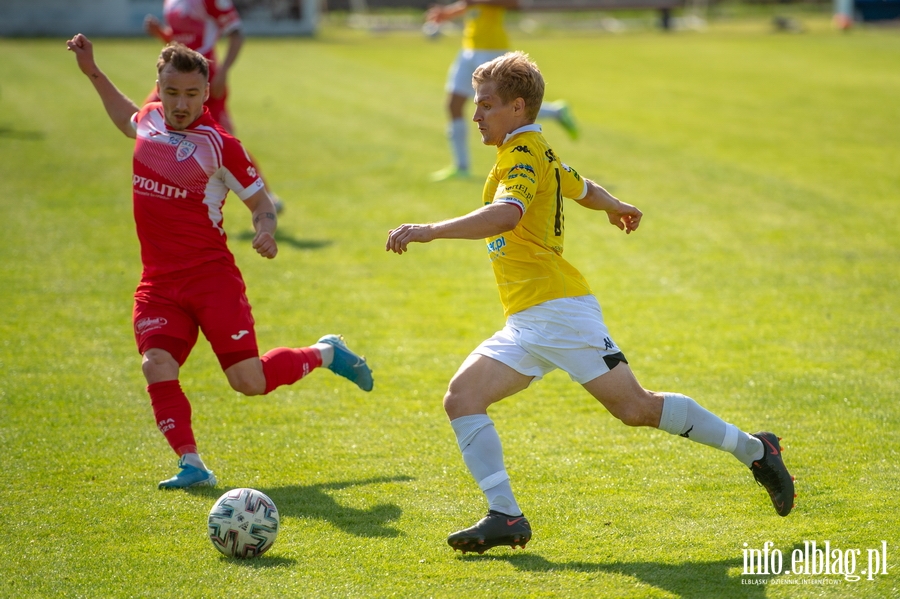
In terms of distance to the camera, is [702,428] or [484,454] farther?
[702,428]

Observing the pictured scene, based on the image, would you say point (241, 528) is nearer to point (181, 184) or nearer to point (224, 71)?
point (181, 184)

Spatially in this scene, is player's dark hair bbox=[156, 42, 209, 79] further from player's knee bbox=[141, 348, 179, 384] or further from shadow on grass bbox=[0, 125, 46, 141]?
Result: shadow on grass bbox=[0, 125, 46, 141]

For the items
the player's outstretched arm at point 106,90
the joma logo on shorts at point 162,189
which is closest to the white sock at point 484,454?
the joma logo on shorts at point 162,189

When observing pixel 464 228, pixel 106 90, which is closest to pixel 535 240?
pixel 464 228

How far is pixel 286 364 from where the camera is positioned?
5.47 metres

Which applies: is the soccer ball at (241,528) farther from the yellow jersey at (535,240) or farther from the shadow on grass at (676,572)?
the yellow jersey at (535,240)

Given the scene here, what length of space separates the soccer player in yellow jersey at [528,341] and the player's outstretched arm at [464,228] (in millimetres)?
74

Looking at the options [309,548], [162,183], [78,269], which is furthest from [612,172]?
[309,548]

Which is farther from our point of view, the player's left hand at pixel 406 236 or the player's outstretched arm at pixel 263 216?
the player's outstretched arm at pixel 263 216

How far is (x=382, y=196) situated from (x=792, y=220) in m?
4.74

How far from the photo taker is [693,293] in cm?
859

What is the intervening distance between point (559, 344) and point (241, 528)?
155cm

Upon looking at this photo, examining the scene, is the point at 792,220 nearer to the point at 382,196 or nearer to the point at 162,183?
the point at 382,196

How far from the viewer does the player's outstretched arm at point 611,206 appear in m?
4.74
